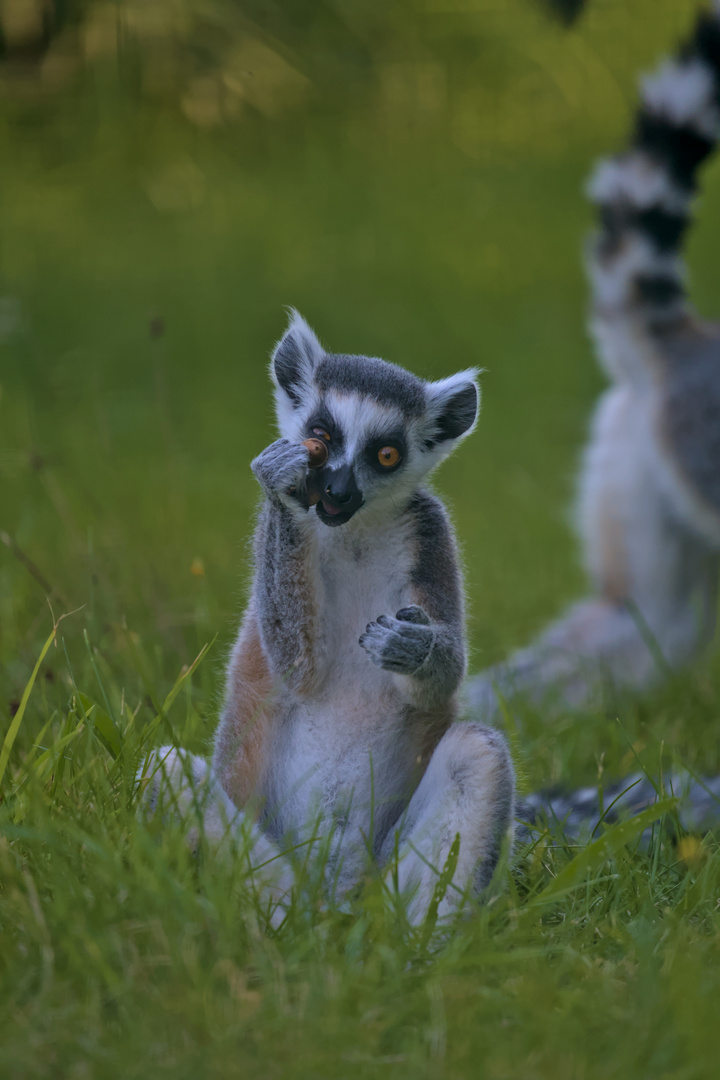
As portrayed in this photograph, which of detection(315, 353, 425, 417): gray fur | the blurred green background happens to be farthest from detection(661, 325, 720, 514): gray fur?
detection(315, 353, 425, 417): gray fur

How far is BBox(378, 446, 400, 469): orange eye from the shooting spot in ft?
6.88

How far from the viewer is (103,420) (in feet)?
11.2

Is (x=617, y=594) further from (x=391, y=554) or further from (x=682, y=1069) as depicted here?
(x=682, y=1069)

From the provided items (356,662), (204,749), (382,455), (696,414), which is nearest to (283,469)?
(382,455)

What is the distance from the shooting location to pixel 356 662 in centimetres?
217

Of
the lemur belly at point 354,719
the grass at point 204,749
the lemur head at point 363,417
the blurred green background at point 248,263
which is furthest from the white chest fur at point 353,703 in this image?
the blurred green background at point 248,263

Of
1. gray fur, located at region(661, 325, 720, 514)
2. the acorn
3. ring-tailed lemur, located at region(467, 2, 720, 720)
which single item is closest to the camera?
the acorn

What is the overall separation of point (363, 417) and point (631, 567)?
2798 mm

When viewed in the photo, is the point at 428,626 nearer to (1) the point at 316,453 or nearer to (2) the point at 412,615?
(2) the point at 412,615

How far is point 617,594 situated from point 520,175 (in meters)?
9.74

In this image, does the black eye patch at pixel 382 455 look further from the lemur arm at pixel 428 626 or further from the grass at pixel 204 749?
the grass at pixel 204 749

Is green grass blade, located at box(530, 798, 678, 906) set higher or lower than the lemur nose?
lower

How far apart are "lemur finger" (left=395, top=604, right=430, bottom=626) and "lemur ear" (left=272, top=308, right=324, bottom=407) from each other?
0.55 m

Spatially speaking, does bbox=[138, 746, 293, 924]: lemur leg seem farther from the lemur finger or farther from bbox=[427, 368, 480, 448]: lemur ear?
bbox=[427, 368, 480, 448]: lemur ear
